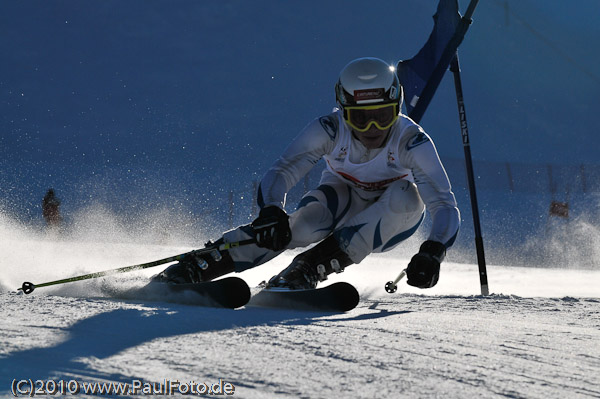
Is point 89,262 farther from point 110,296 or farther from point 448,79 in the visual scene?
point 448,79

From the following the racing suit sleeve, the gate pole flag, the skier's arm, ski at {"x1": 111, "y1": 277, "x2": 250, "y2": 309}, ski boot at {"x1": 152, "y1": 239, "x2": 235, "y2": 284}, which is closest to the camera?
ski at {"x1": 111, "y1": 277, "x2": 250, "y2": 309}

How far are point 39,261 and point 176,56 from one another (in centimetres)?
7408

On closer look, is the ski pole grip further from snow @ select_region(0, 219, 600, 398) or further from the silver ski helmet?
the silver ski helmet

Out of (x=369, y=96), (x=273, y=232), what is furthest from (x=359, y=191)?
(x=273, y=232)

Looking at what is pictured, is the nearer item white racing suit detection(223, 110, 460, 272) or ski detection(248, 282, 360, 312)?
ski detection(248, 282, 360, 312)

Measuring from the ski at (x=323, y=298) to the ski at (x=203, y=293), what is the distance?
1.26 feet

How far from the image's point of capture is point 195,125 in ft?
204

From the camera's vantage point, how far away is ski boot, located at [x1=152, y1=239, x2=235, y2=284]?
4715mm

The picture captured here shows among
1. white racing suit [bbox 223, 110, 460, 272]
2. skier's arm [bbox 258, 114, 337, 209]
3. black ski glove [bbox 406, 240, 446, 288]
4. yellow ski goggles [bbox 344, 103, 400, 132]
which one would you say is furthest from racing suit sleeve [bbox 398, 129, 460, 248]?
skier's arm [bbox 258, 114, 337, 209]

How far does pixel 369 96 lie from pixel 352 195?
3.07 feet

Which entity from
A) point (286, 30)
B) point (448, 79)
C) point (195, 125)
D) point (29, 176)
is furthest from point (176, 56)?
point (29, 176)

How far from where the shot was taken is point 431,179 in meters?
4.69

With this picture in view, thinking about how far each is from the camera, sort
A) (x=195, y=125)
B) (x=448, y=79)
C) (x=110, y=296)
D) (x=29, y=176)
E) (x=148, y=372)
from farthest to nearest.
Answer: (x=448, y=79) → (x=195, y=125) → (x=29, y=176) → (x=110, y=296) → (x=148, y=372)

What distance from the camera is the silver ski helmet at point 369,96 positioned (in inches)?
182
